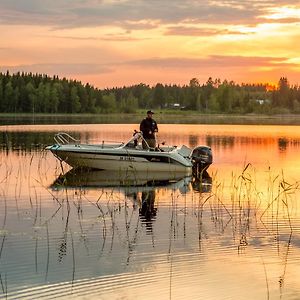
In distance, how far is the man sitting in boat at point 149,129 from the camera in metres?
26.1

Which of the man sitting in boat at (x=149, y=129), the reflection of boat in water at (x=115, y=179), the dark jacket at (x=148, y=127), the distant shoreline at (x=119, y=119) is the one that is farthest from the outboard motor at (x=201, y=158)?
the distant shoreline at (x=119, y=119)

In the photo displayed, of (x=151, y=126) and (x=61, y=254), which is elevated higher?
(x=151, y=126)

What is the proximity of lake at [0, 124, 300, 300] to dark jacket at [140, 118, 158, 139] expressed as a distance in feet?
11.9

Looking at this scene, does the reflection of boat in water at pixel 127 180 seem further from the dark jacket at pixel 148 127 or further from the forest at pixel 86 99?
the forest at pixel 86 99

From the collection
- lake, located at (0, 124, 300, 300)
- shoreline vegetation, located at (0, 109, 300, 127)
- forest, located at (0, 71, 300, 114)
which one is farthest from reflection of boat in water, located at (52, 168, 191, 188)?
forest, located at (0, 71, 300, 114)

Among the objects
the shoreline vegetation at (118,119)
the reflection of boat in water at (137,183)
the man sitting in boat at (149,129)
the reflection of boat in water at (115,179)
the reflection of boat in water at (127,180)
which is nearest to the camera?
the reflection of boat in water at (137,183)

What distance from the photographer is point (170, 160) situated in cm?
2620

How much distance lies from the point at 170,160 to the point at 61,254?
14470 millimetres

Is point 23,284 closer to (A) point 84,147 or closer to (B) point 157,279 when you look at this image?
(B) point 157,279

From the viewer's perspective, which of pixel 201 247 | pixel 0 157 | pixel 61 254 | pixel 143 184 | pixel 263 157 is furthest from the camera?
pixel 263 157

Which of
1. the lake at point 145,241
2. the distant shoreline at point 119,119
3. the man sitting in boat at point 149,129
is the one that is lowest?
the lake at point 145,241

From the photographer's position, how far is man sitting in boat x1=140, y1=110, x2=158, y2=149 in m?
26.1

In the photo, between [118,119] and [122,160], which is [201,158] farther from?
[118,119]

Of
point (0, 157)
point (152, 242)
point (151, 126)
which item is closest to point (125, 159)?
point (151, 126)
